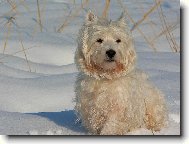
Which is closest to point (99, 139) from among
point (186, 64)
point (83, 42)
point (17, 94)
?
point (83, 42)

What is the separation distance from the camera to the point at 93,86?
4.99 metres

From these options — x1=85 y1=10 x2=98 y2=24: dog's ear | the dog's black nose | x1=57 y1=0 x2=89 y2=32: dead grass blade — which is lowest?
the dog's black nose

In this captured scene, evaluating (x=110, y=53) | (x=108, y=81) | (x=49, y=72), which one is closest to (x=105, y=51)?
(x=110, y=53)

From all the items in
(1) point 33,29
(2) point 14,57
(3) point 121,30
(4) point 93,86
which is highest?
(1) point 33,29

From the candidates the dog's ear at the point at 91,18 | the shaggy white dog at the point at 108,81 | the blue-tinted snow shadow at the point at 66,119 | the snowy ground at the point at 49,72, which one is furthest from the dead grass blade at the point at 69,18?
the shaggy white dog at the point at 108,81

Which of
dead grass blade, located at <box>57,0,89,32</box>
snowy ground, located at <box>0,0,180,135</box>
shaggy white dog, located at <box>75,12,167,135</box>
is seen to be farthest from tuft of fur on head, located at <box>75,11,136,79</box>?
dead grass blade, located at <box>57,0,89,32</box>

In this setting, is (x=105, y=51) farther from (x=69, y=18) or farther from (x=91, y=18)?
(x=69, y=18)

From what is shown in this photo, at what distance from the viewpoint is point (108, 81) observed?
16.3ft

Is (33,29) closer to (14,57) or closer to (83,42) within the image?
(14,57)

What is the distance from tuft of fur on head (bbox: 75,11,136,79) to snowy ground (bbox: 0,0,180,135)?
483mm

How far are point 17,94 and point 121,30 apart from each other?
1768 mm

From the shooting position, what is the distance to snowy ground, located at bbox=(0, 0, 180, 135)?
17.5ft

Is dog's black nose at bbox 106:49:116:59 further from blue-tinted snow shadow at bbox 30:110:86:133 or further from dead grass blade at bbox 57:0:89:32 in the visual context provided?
dead grass blade at bbox 57:0:89:32

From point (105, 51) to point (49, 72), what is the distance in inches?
113
